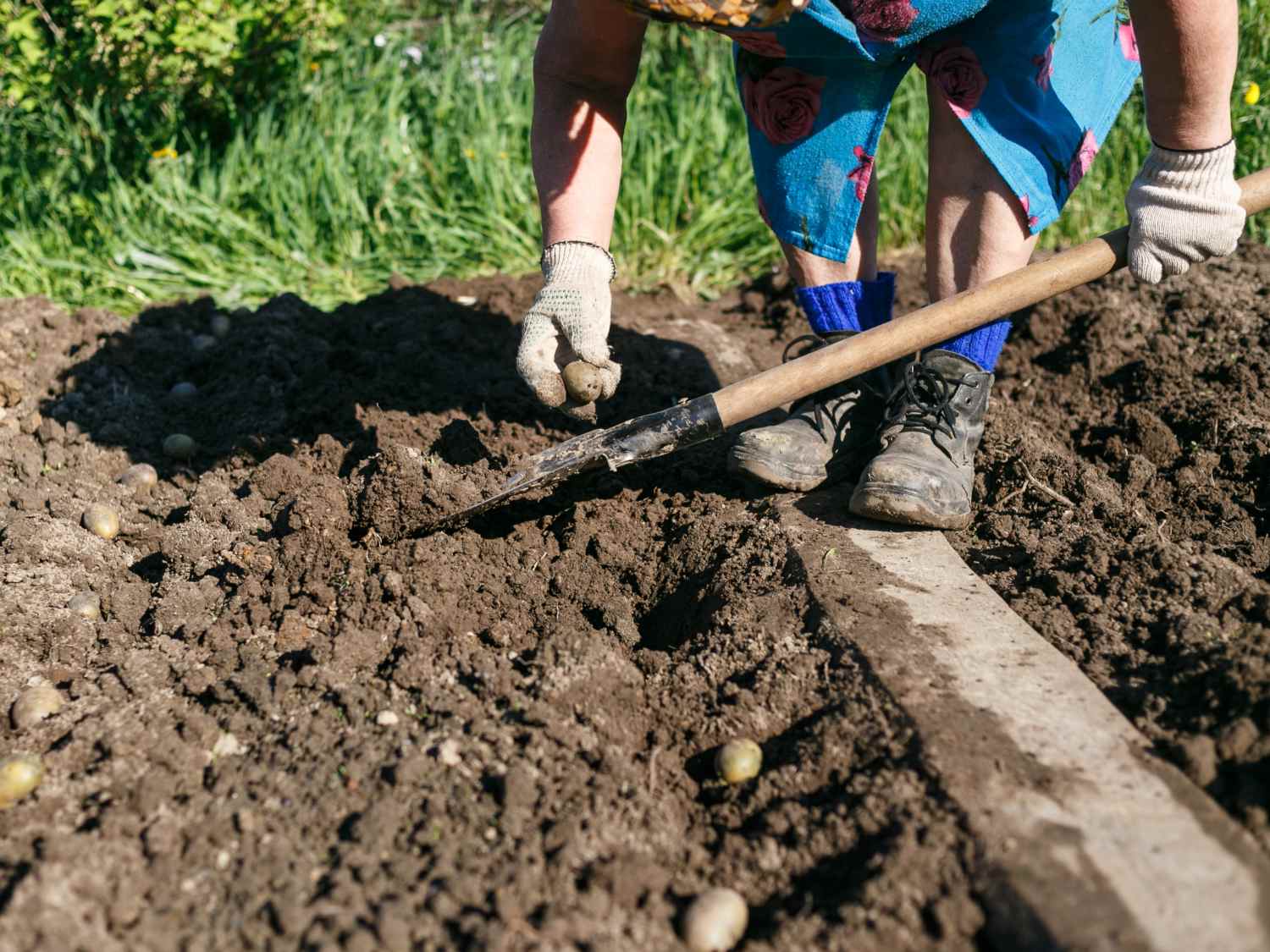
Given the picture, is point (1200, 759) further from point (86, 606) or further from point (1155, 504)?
point (86, 606)

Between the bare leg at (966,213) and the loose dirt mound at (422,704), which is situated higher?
the bare leg at (966,213)

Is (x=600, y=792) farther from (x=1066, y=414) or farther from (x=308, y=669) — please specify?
(x=1066, y=414)

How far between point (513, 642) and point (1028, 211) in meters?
1.50

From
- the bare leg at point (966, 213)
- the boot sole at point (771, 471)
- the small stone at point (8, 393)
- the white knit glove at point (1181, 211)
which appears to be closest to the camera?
the white knit glove at point (1181, 211)

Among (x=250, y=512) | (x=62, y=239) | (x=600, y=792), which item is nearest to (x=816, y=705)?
(x=600, y=792)

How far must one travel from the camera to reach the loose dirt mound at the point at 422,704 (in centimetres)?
157

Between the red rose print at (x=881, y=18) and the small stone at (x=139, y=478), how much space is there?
2099 millimetres

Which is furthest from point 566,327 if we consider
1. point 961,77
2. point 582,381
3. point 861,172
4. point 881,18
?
point 961,77

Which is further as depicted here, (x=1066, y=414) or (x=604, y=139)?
(x=1066, y=414)

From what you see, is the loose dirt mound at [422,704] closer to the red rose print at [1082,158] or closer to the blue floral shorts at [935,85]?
the blue floral shorts at [935,85]

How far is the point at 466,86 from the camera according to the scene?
4.84 meters

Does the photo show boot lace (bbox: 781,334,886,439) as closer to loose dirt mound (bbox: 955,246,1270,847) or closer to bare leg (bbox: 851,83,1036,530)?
bare leg (bbox: 851,83,1036,530)

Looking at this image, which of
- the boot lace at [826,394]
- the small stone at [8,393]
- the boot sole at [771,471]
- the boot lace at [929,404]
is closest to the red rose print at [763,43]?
the boot lace at [826,394]

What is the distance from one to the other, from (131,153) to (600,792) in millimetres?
3930
